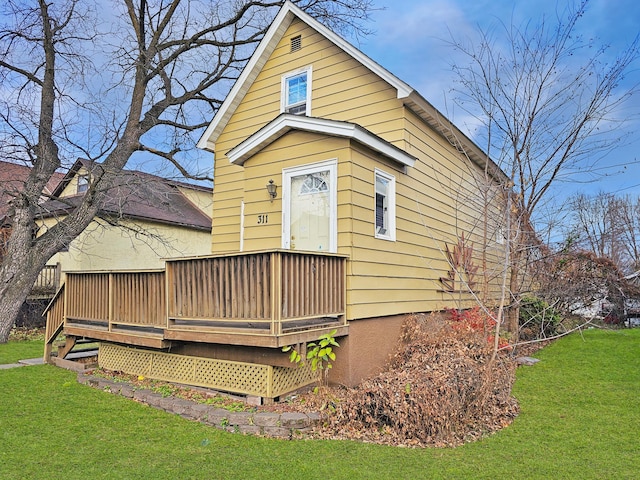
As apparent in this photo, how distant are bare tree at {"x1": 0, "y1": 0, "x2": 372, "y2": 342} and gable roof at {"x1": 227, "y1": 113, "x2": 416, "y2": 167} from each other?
17.9 ft

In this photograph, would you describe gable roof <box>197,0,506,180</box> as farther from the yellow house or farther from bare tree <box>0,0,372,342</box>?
bare tree <box>0,0,372,342</box>

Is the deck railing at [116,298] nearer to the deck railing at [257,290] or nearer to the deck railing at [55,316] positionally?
the deck railing at [55,316]

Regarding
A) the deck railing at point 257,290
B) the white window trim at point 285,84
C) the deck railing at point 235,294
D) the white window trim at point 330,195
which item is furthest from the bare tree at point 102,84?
the deck railing at point 257,290

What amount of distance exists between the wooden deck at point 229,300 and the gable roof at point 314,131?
1872 millimetres

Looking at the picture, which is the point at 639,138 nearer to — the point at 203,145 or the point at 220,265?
the point at 220,265

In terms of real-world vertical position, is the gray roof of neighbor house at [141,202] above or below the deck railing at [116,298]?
above

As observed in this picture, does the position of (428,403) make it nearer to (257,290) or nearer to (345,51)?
(257,290)

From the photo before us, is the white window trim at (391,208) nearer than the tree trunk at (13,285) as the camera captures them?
Yes

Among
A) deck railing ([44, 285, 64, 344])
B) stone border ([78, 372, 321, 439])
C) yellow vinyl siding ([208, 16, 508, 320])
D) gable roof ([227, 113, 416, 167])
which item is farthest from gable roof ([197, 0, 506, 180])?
stone border ([78, 372, 321, 439])

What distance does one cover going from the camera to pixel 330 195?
22.0 feet

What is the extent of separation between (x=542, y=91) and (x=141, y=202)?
13.4m

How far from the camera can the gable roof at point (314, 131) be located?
6.37m

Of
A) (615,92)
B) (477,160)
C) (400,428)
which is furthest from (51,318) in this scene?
(615,92)

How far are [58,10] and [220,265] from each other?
39.4 feet
